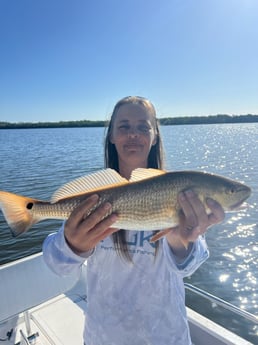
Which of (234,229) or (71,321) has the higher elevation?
(71,321)

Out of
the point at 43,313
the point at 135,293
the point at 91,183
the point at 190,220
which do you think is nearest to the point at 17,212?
the point at 91,183

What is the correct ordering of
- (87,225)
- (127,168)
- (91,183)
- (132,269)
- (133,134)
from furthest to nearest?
(127,168) → (133,134) → (91,183) → (132,269) → (87,225)

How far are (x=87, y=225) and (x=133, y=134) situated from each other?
39.0 inches

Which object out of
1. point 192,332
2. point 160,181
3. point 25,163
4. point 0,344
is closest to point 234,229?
point 192,332

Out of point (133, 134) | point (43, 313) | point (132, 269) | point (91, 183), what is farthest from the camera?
point (43, 313)

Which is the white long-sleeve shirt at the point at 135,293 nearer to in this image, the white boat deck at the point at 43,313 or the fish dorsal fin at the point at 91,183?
the fish dorsal fin at the point at 91,183

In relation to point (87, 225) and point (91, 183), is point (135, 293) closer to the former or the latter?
point (87, 225)

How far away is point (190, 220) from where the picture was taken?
2.17m

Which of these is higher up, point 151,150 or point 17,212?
point 151,150

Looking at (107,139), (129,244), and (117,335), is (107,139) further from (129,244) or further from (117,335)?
A: (117,335)

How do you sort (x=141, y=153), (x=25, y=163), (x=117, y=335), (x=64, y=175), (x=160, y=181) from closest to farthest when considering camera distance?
(x=117, y=335) → (x=160, y=181) → (x=141, y=153) → (x=64, y=175) → (x=25, y=163)

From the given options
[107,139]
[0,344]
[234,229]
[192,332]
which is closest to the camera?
[107,139]

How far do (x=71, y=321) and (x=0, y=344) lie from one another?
958 millimetres

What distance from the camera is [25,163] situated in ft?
76.6
